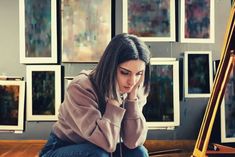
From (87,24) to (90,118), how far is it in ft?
4.46

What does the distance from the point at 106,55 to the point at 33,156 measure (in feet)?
3.96

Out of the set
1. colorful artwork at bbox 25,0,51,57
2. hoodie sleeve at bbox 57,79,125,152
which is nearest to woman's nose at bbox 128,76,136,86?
hoodie sleeve at bbox 57,79,125,152

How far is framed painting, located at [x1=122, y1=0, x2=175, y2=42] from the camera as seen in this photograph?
2799mm

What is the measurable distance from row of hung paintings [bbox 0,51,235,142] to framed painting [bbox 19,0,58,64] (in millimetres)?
80

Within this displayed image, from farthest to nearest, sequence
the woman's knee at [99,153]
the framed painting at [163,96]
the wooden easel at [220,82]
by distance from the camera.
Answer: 1. the framed painting at [163,96]
2. the wooden easel at [220,82]
3. the woman's knee at [99,153]

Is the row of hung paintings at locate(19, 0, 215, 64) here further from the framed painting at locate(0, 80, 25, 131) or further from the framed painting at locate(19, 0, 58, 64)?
the framed painting at locate(0, 80, 25, 131)

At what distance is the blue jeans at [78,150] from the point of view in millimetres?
1488

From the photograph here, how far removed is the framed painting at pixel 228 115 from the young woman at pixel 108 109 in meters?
1.00

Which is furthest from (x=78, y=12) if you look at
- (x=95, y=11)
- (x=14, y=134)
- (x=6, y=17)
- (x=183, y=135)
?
(x=183, y=135)

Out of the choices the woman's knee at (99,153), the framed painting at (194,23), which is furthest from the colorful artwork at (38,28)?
the woman's knee at (99,153)

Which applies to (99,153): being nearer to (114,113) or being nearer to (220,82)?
(114,113)

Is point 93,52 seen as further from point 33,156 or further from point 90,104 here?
point 90,104

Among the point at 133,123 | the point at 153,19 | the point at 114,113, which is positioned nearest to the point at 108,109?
the point at 114,113

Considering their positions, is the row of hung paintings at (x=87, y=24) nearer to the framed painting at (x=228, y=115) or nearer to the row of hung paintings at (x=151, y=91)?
the row of hung paintings at (x=151, y=91)
